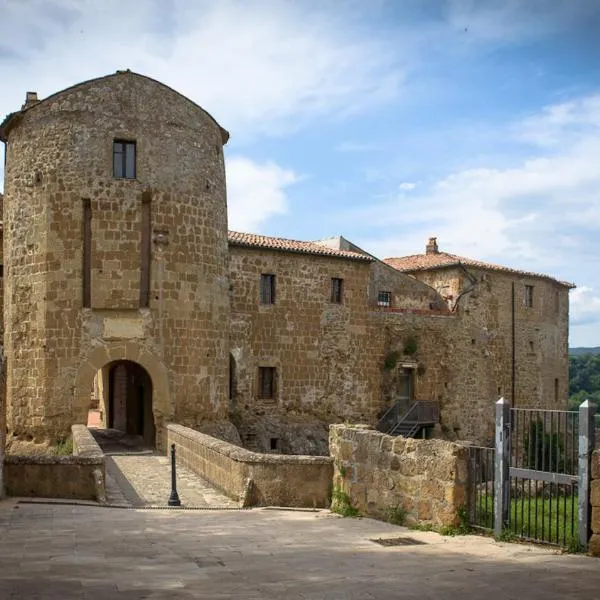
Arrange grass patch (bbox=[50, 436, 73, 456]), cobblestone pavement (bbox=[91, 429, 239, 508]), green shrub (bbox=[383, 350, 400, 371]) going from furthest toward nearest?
1. green shrub (bbox=[383, 350, 400, 371])
2. grass patch (bbox=[50, 436, 73, 456])
3. cobblestone pavement (bbox=[91, 429, 239, 508])

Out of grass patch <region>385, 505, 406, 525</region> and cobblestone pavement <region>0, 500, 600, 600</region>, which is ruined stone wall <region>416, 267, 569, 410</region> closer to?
grass patch <region>385, 505, 406, 525</region>

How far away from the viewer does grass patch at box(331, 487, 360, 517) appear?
37.0ft

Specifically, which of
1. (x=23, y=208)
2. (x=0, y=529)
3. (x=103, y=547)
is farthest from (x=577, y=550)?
(x=23, y=208)

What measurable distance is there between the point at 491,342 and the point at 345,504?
938 inches

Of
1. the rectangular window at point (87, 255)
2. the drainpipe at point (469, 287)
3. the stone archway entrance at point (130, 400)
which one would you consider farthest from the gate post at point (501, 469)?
the drainpipe at point (469, 287)

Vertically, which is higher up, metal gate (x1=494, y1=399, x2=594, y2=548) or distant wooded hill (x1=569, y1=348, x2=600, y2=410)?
metal gate (x1=494, y1=399, x2=594, y2=548)

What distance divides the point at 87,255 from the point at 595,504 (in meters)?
15.3

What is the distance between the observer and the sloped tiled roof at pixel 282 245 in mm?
27531

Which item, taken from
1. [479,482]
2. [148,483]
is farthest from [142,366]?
[479,482]

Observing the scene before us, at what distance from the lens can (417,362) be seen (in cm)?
3145

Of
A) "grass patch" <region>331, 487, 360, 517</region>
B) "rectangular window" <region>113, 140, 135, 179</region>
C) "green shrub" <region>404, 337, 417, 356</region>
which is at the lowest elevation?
"grass patch" <region>331, 487, 360, 517</region>

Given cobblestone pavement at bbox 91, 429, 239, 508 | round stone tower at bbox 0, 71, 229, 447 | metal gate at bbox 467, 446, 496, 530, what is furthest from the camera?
round stone tower at bbox 0, 71, 229, 447

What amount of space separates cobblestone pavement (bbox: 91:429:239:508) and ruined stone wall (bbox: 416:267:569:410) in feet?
55.6

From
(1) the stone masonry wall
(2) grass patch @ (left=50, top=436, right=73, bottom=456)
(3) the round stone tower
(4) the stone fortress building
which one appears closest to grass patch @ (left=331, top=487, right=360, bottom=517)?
(4) the stone fortress building
